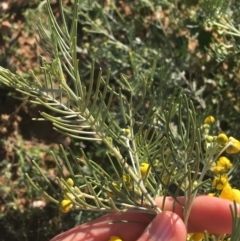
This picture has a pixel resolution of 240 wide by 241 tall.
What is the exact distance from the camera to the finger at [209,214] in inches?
56.4

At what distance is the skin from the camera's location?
1382 mm

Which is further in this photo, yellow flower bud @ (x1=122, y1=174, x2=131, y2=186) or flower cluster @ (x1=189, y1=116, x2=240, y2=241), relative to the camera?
yellow flower bud @ (x1=122, y1=174, x2=131, y2=186)

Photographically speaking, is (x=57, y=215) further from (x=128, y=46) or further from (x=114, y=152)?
(x=114, y=152)

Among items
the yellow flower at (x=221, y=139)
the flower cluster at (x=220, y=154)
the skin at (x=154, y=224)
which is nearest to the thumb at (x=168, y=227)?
the skin at (x=154, y=224)

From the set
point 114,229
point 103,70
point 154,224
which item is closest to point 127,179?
point 154,224

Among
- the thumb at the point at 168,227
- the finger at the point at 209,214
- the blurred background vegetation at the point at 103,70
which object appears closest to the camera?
the thumb at the point at 168,227

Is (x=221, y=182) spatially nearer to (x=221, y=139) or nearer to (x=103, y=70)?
(x=221, y=139)

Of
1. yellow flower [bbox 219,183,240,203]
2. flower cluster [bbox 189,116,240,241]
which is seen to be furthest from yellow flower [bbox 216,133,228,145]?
yellow flower [bbox 219,183,240,203]

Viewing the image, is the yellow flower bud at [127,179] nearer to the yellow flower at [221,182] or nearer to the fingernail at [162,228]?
the fingernail at [162,228]

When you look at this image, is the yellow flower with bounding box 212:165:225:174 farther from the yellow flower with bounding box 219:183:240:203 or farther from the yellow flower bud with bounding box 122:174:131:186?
the yellow flower bud with bounding box 122:174:131:186

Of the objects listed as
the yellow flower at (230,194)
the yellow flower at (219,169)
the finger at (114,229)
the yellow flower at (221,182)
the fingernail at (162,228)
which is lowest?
the finger at (114,229)

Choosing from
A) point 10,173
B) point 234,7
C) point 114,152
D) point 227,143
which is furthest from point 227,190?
point 10,173

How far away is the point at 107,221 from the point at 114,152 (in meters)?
0.30

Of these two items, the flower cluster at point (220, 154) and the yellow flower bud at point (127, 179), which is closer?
the flower cluster at point (220, 154)
